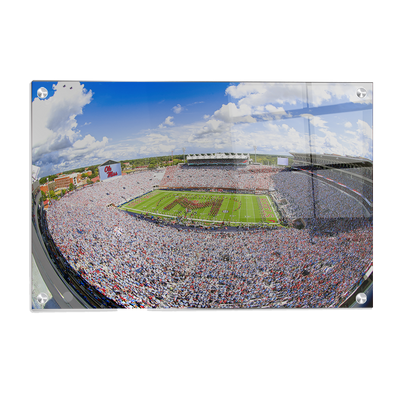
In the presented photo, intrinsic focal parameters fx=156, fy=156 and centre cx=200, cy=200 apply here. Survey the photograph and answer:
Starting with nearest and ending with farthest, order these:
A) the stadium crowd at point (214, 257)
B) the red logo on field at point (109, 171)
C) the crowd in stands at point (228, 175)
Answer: the stadium crowd at point (214, 257) → the red logo on field at point (109, 171) → the crowd in stands at point (228, 175)

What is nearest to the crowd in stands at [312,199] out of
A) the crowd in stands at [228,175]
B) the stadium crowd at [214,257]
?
the stadium crowd at [214,257]

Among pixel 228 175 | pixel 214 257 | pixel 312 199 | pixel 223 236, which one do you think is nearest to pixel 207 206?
pixel 223 236

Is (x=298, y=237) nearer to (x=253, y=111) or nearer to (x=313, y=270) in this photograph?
(x=313, y=270)

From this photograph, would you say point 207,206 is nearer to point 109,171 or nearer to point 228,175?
point 228,175

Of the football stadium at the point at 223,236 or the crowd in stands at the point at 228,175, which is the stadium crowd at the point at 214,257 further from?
the crowd in stands at the point at 228,175

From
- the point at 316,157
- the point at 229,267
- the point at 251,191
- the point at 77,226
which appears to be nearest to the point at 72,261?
the point at 77,226

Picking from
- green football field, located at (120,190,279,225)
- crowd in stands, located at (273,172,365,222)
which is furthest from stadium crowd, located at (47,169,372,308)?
green football field, located at (120,190,279,225)

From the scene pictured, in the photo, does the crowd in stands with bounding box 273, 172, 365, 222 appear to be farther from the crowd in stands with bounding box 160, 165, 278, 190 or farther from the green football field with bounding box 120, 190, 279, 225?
the green football field with bounding box 120, 190, 279, 225
